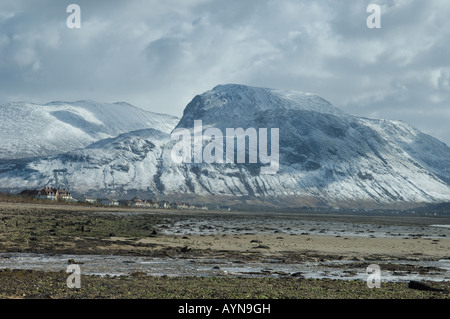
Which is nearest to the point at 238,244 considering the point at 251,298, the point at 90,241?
the point at 90,241

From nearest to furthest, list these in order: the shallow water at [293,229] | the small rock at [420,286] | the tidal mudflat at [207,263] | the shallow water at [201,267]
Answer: the tidal mudflat at [207,263]
the small rock at [420,286]
the shallow water at [201,267]
the shallow water at [293,229]

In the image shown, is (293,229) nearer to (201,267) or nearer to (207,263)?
(207,263)

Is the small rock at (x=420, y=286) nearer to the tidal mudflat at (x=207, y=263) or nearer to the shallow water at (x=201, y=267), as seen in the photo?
the tidal mudflat at (x=207, y=263)

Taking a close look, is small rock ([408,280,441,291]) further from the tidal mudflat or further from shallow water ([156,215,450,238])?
shallow water ([156,215,450,238])

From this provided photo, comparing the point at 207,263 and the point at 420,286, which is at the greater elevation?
the point at 420,286

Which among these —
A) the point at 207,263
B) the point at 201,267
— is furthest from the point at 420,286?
the point at 207,263

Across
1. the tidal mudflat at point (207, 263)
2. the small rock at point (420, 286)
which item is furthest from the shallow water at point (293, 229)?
the small rock at point (420, 286)

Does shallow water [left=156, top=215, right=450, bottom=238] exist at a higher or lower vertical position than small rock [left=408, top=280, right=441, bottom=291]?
lower

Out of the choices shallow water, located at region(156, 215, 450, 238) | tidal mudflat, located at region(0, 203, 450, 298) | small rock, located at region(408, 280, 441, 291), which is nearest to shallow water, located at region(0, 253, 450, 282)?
tidal mudflat, located at region(0, 203, 450, 298)

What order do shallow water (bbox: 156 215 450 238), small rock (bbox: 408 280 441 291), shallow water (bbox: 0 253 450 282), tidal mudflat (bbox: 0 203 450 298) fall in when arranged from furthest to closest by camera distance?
shallow water (bbox: 156 215 450 238), shallow water (bbox: 0 253 450 282), small rock (bbox: 408 280 441 291), tidal mudflat (bbox: 0 203 450 298)

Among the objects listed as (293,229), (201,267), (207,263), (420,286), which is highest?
(420,286)
